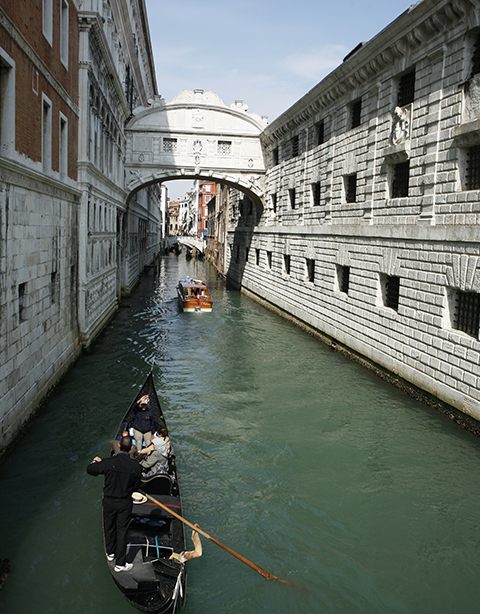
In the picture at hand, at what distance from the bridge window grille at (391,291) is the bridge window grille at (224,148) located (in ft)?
42.9

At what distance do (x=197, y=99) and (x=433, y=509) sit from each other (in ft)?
64.9

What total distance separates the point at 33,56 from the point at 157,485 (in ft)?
22.5

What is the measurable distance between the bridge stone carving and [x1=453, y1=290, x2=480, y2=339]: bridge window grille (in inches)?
615

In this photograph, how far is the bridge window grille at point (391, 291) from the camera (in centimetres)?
1192

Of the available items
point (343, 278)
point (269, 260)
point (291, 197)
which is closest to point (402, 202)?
point (343, 278)

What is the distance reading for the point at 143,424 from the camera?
24.9 feet

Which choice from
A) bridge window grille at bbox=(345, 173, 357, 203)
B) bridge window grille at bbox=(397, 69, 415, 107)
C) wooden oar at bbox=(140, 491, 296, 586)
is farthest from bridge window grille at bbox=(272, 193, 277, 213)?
wooden oar at bbox=(140, 491, 296, 586)

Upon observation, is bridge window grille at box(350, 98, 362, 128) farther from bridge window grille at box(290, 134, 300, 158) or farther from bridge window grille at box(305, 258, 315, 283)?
bridge window grille at box(290, 134, 300, 158)

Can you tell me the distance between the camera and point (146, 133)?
877 inches

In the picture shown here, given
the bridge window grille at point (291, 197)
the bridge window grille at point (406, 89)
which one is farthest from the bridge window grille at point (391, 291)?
the bridge window grille at point (291, 197)

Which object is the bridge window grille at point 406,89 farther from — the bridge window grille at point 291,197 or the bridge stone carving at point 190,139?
the bridge stone carving at point 190,139

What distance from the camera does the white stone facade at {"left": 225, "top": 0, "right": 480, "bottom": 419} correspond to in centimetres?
934

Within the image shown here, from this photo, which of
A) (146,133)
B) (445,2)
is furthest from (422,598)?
(146,133)

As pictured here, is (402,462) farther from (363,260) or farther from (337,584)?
(363,260)
